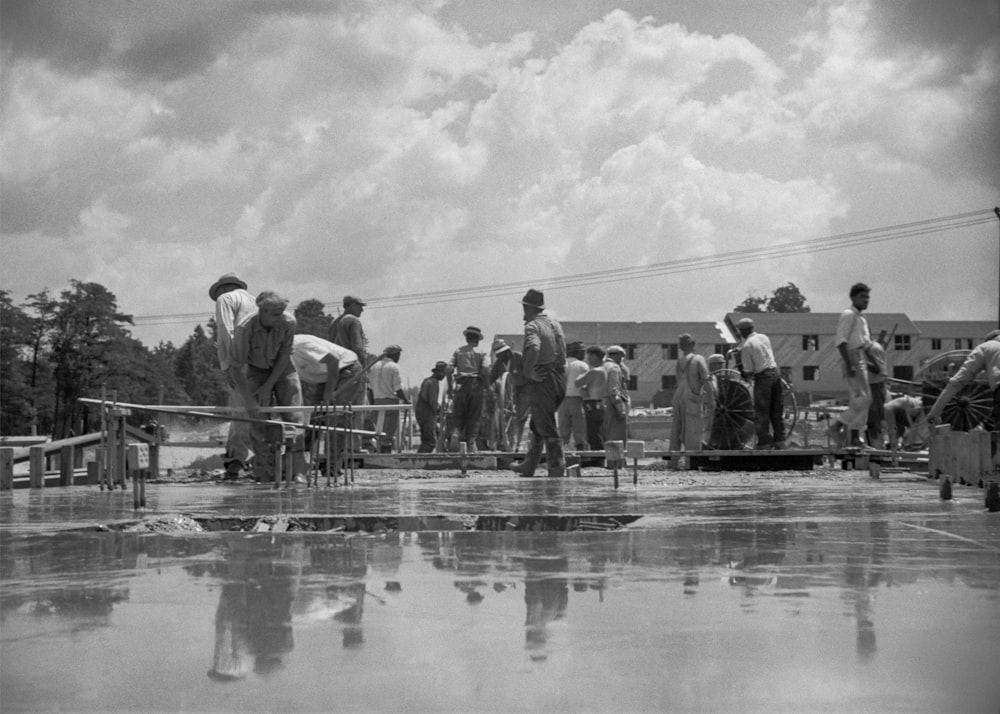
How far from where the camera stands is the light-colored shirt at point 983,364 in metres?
10.8

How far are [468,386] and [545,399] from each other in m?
5.15

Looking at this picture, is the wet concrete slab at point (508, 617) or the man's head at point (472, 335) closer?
the wet concrete slab at point (508, 617)

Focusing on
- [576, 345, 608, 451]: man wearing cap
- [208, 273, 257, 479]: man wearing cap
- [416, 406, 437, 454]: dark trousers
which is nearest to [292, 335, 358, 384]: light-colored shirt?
Answer: [208, 273, 257, 479]: man wearing cap

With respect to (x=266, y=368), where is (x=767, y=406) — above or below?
below

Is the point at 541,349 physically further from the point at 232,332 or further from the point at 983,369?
the point at 983,369

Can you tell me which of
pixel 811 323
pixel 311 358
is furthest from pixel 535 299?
pixel 811 323

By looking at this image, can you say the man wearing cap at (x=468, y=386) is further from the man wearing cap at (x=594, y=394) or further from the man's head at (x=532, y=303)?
the man's head at (x=532, y=303)

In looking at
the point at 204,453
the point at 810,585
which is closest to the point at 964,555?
the point at 810,585

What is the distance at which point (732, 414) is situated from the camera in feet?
52.9

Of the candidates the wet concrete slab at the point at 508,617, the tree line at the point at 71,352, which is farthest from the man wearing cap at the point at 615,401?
the tree line at the point at 71,352

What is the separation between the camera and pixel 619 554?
4.96 m

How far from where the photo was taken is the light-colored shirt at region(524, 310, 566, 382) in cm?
1305

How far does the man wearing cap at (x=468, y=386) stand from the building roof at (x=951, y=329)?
10289cm

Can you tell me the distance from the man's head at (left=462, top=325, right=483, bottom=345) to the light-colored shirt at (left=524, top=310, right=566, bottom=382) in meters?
5.13
